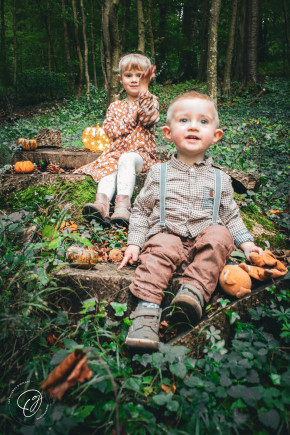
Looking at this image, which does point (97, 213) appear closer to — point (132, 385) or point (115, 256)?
point (115, 256)

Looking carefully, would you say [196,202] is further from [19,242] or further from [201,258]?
[19,242]

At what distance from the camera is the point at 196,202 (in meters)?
2.29

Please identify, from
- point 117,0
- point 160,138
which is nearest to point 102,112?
point 160,138

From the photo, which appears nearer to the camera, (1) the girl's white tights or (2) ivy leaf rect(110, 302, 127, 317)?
(2) ivy leaf rect(110, 302, 127, 317)

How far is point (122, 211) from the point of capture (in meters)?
2.91

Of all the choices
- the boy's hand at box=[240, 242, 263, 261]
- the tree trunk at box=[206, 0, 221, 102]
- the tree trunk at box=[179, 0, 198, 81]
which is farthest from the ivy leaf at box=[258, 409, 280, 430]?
the tree trunk at box=[179, 0, 198, 81]

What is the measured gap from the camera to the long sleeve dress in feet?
11.3

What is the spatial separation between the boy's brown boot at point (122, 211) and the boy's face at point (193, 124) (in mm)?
917

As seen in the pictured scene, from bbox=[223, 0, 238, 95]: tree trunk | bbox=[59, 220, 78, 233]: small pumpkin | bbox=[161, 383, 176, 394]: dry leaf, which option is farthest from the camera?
bbox=[223, 0, 238, 95]: tree trunk

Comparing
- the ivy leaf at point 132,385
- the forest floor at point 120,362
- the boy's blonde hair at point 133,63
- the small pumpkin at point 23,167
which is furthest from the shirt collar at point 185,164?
the small pumpkin at point 23,167

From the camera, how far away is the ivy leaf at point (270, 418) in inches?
47.1

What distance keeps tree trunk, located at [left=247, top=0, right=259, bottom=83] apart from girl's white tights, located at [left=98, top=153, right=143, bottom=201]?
386 inches

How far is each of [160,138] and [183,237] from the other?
14.1 feet

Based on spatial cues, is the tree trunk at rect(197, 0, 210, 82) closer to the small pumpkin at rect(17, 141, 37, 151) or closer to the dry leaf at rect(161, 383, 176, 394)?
the small pumpkin at rect(17, 141, 37, 151)
